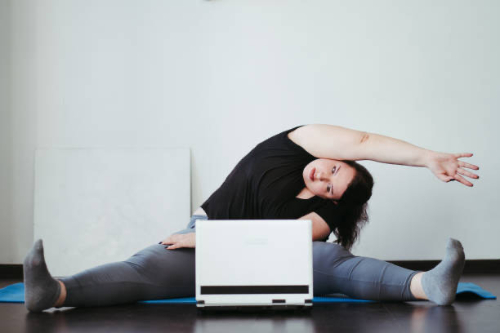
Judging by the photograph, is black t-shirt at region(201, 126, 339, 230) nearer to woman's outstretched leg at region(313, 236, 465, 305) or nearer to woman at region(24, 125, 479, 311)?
woman at region(24, 125, 479, 311)

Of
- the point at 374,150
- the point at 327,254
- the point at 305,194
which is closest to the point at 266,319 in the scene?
the point at 327,254

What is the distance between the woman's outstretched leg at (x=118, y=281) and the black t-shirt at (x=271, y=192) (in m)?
0.28

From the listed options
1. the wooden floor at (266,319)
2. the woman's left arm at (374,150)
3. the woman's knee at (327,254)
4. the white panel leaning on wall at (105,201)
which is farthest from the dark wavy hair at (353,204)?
the white panel leaning on wall at (105,201)

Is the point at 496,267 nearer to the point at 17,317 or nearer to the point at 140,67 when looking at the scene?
the point at 140,67

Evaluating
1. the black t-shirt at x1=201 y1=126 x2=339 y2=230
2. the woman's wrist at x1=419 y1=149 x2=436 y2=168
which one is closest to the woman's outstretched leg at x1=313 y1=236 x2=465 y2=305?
the black t-shirt at x1=201 y1=126 x2=339 y2=230

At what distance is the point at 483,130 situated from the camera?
3441 mm

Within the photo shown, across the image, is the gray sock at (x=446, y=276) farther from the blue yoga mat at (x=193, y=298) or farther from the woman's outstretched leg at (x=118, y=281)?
the woman's outstretched leg at (x=118, y=281)

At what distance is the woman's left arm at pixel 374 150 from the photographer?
1.85 m

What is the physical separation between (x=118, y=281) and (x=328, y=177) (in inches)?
34.8

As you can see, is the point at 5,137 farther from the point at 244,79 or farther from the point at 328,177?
the point at 328,177

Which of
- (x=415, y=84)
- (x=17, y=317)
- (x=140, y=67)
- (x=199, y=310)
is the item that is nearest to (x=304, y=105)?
(x=415, y=84)

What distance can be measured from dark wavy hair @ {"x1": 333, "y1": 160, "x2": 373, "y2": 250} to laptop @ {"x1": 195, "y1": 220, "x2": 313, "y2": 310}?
46 cm

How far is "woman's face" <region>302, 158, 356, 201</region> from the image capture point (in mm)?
2066

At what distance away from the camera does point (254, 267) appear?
5.61 feet
